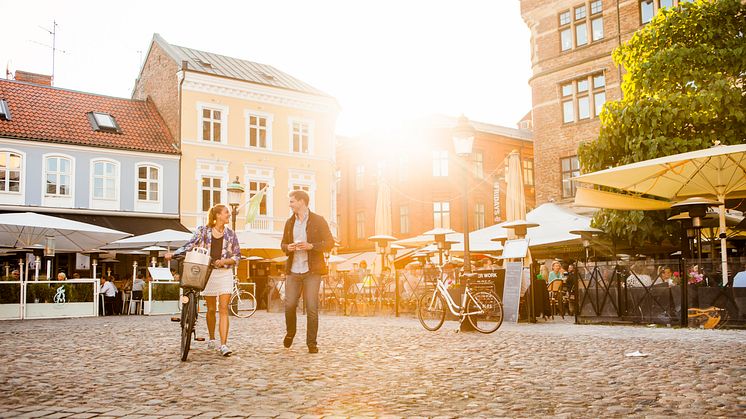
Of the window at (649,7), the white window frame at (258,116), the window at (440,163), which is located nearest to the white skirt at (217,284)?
the window at (649,7)

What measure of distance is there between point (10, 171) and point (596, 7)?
79.9 feet

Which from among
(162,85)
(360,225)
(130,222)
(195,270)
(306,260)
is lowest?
(195,270)

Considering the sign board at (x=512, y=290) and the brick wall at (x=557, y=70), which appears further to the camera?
the brick wall at (x=557, y=70)

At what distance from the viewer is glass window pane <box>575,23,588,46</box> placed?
2964 centimetres

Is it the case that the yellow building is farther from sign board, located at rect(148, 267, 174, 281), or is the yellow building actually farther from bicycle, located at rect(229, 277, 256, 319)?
bicycle, located at rect(229, 277, 256, 319)

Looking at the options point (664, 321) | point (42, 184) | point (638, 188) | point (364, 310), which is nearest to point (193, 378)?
point (664, 321)

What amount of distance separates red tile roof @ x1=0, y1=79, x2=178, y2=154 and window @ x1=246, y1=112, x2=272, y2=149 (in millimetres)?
3920

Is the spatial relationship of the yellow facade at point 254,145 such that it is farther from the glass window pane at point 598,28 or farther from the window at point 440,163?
the glass window pane at point 598,28

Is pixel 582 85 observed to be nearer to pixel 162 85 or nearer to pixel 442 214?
pixel 442 214

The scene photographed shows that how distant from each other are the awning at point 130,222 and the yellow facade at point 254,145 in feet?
3.39

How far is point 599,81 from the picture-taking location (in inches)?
1141

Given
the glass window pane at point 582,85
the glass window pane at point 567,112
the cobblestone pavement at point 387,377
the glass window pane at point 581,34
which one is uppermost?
the glass window pane at point 581,34

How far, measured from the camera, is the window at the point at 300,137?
→ 3738cm

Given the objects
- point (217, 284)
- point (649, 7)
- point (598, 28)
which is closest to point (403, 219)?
point (598, 28)
